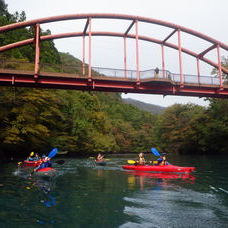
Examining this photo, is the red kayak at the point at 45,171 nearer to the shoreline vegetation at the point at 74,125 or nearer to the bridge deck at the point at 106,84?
the bridge deck at the point at 106,84

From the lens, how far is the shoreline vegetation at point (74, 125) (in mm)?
32875

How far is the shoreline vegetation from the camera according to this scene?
32.9 m

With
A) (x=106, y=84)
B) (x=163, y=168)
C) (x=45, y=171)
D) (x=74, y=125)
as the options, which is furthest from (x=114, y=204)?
(x=74, y=125)

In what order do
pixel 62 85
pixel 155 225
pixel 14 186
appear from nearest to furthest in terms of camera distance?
pixel 155 225, pixel 14 186, pixel 62 85

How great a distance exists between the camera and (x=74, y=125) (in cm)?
4888

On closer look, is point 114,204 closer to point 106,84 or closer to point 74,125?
point 106,84

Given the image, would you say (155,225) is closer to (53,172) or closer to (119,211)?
(119,211)

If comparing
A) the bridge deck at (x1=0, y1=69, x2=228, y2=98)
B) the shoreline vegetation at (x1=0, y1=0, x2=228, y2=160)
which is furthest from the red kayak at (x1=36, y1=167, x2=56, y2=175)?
the shoreline vegetation at (x1=0, y1=0, x2=228, y2=160)

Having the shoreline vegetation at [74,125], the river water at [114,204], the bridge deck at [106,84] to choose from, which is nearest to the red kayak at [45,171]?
the river water at [114,204]

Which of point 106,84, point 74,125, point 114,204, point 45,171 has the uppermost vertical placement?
point 106,84

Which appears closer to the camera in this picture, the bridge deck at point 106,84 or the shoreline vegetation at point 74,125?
the bridge deck at point 106,84

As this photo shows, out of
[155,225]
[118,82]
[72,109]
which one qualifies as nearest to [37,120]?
[72,109]

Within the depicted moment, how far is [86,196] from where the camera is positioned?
13648 millimetres

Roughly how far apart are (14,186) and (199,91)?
1715cm
